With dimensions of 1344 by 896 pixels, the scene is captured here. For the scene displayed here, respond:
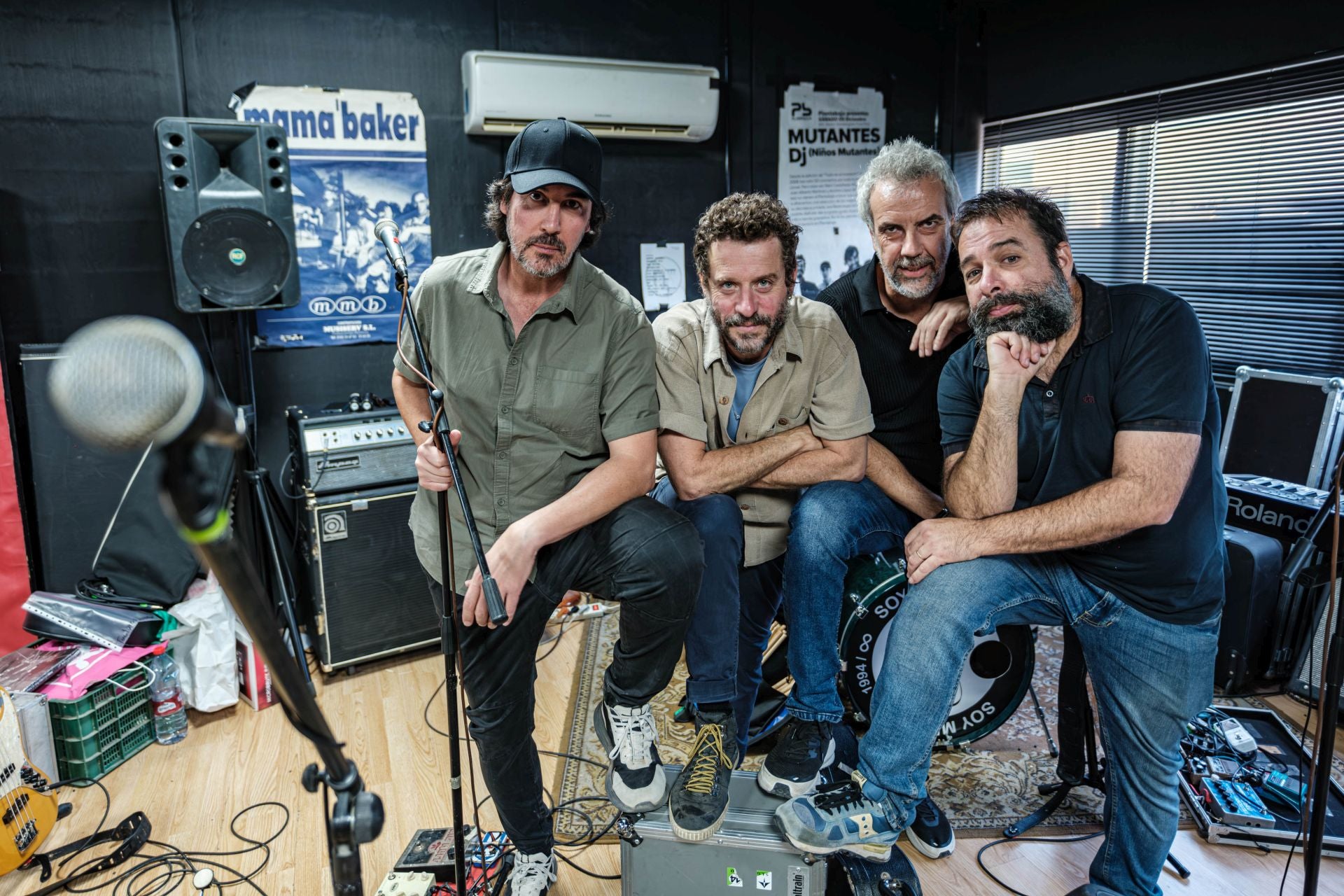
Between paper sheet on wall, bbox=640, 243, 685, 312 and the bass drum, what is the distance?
86.8 inches

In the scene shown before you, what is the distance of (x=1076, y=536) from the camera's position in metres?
1.86

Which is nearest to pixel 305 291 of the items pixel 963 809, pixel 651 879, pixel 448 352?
pixel 448 352

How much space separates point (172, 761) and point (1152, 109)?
4.60 meters

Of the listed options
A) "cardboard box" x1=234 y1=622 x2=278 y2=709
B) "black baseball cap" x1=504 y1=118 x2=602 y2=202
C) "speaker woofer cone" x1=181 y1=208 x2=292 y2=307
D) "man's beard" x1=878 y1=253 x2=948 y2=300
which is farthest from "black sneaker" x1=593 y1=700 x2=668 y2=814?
"speaker woofer cone" x1=181 y1=208 x2=292 y2=307

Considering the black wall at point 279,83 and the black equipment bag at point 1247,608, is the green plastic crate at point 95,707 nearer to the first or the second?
the black wall at point 279,83

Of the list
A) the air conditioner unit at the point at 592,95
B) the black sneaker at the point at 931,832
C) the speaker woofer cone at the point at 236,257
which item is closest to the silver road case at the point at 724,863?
the black sneaker at the point at 931,832

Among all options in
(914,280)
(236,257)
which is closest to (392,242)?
(914,280)

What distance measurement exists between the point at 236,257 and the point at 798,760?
7.76 feet

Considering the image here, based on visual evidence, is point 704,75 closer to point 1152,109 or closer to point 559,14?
point 559,14

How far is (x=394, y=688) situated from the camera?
10.2 ft

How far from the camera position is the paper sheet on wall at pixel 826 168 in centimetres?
446

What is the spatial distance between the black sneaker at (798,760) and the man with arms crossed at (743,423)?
10cm

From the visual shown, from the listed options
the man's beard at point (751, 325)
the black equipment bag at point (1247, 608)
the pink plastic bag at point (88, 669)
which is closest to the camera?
the man's beard at point (751, 325)

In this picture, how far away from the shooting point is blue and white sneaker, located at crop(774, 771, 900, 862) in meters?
1.76
